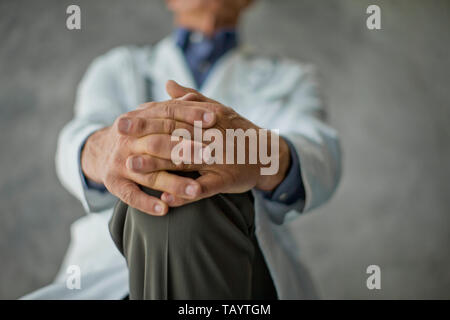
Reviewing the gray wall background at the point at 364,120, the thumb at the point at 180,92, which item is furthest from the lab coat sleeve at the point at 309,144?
the gray wall background at the point at 364,120

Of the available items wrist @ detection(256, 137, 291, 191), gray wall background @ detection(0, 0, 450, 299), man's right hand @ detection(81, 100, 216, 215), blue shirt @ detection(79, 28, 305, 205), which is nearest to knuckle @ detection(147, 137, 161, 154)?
man's right hand @ detection(81, 100, 216, 215)

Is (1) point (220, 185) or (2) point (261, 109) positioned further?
(2) point (261, 109)

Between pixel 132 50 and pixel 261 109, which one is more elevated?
pixel 132 50

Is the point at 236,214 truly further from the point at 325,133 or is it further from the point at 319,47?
the point at 319,47

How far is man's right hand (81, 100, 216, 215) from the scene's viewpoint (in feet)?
1.18

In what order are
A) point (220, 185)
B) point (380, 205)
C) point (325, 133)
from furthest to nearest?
point (380, 205) < point (325, 133) < point (220, 185)

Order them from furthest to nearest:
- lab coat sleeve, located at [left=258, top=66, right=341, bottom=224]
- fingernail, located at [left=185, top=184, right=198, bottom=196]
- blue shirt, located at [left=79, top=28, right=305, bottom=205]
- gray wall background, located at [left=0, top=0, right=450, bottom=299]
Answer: gray wall background, located at [left=0, top=0, right=450, bottom=299] → blue shirt, located at [left=79, top=28, right=305, bottom=205] → lab coat sleeve, located at [left=258, top=66, right=341, bottom=224] → fingernail, located at [left=185, top=184, right=198, bottom=196]

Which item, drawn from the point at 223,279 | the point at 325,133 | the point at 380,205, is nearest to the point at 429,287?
the point at 380,205

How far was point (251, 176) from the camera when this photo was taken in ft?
A: 1.32

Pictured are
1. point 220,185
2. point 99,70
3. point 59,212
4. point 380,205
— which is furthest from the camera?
point 380,205

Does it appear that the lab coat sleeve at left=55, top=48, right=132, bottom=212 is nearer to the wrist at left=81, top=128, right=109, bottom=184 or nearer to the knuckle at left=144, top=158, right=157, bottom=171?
the wrist at left=81, top=128, right=109, bottom=184

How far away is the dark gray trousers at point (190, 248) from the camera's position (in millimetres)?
366

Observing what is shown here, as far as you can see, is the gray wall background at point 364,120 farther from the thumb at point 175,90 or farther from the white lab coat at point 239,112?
the thumb at point 175,90

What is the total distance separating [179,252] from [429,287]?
0.90 m
